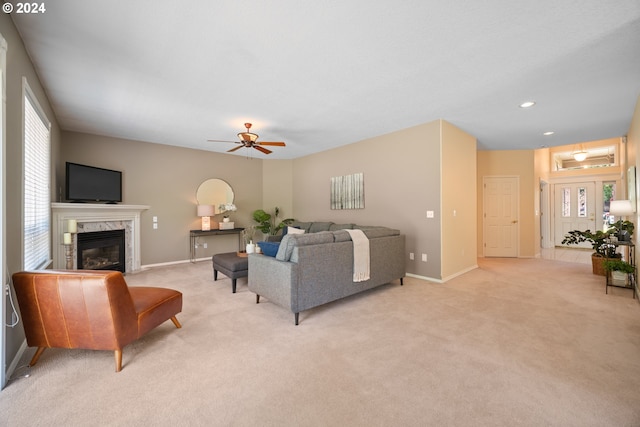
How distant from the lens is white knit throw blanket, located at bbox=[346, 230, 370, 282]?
3.25 meters

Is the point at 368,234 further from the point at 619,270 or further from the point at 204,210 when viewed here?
the point at 204,210

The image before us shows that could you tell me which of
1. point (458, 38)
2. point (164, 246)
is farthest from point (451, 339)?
point (164, 246)

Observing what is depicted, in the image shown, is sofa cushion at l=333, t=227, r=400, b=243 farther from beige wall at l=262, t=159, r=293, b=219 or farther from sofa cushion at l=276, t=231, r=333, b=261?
beige wall at l=262, t=159, r=293, b=219

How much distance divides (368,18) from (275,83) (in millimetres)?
1352

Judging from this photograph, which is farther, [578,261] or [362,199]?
[578,261]

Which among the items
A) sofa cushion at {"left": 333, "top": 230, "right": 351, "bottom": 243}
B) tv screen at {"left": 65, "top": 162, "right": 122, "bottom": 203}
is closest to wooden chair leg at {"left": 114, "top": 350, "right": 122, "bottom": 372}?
sofa cushion at {"left": 333, "top": 230, "right": 351, "bottom": 243}

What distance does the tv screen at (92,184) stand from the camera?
4316mm

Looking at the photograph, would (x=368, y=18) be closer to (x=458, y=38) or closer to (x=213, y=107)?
(x=458, y=38)

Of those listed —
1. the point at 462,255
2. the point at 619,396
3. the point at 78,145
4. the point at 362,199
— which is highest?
Result: the point at 78,145

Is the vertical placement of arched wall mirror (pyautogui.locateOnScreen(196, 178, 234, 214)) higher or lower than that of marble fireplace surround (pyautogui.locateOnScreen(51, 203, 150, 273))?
higher

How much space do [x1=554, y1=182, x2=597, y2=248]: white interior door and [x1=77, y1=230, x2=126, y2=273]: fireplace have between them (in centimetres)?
1130

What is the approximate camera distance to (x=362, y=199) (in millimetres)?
5492

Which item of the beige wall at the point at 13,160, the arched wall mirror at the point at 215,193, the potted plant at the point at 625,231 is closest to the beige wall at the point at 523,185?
the potted plant at the point at 625,231

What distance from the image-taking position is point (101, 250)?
15.6 feet
